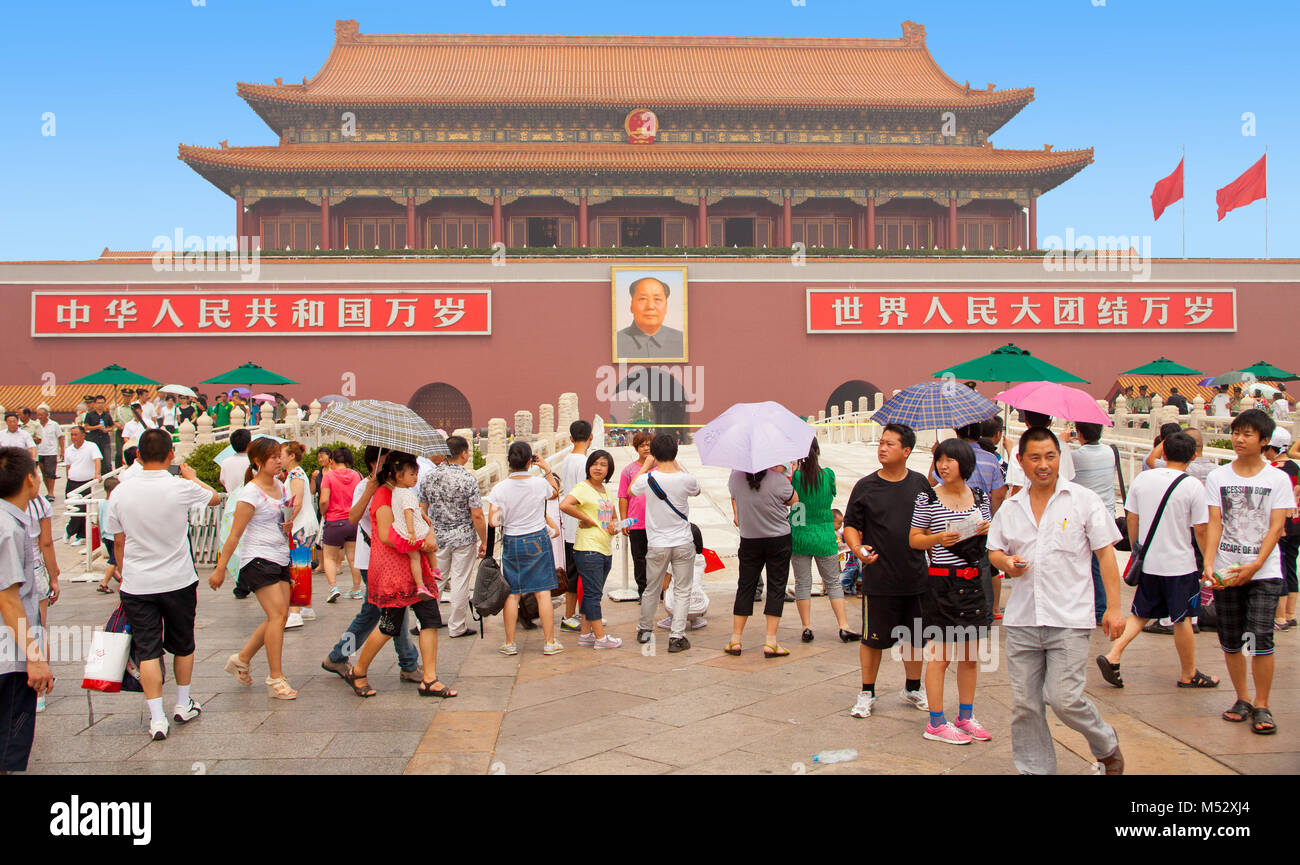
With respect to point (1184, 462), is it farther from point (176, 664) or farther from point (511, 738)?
point (176, 664)

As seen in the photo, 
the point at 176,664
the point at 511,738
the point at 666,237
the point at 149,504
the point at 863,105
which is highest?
the point at 863,105

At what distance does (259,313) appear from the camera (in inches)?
985

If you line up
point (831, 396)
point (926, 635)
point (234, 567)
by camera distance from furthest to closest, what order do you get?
point (831, 396) → point (234, 567) → point (926, 635)

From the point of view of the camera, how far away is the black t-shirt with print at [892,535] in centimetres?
508

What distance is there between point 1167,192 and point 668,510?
23.1 metres

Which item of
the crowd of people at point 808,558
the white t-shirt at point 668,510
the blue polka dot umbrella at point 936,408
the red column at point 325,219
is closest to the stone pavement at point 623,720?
the crowd of people at point 808,558

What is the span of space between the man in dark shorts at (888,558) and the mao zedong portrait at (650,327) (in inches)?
811

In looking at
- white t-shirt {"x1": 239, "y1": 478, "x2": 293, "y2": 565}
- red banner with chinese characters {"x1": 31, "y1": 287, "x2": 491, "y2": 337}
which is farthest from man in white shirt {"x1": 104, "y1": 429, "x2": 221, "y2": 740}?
red banner with chinese characters {"x1": 31, "y1": 287, "x2": 491, "y2": 337}

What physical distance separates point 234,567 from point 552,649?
2120 mm

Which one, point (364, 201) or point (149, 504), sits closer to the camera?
point (149, 504)

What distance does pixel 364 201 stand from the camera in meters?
28.2
